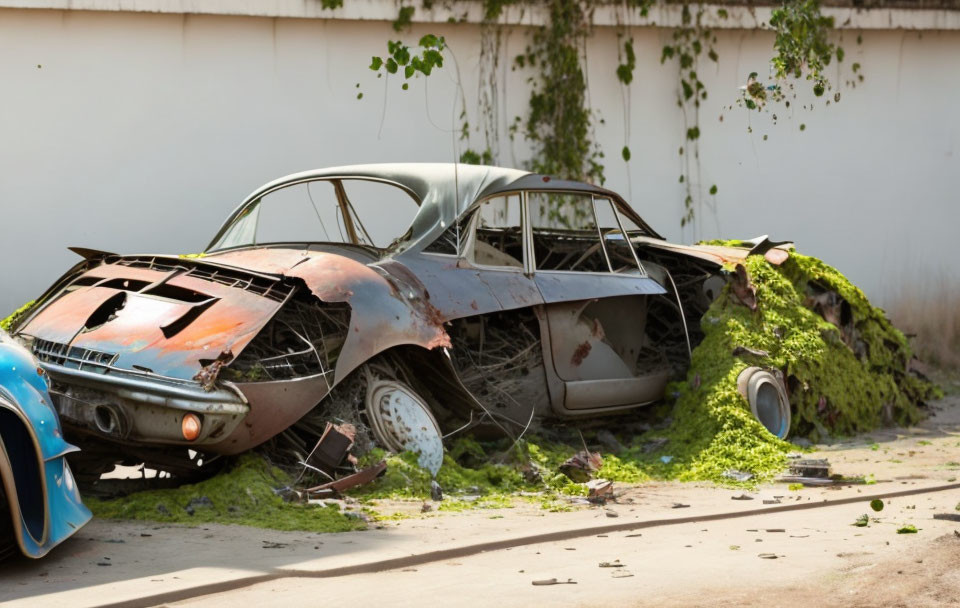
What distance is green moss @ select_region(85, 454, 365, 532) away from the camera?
6.62 metres

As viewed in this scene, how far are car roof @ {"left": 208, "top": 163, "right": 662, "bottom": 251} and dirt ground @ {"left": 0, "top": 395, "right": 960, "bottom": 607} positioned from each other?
2114 millimetres

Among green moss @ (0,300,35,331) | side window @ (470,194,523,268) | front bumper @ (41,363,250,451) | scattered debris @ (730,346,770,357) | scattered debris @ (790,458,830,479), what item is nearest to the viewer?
front bumper @ (41,363,250,451)

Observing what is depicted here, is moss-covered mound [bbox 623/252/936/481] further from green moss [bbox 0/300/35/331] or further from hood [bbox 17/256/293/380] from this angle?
green moss [bbox 0/300/35/331]

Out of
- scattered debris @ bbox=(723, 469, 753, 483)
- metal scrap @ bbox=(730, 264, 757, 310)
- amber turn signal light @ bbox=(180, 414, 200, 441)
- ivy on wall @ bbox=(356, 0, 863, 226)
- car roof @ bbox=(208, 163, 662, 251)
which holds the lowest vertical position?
scattered debris @ bbox=(723, 469, 753, 483)

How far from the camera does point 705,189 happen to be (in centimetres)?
1446

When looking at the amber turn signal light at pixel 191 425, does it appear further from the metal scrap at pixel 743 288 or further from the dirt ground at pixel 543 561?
the metal scrap at pixel 743 288

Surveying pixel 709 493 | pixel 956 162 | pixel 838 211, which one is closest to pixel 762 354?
pixel 709 493

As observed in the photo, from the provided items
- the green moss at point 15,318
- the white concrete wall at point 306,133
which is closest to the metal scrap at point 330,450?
the green moss at point 15,318

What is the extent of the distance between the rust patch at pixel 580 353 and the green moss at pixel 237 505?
245 centimetres

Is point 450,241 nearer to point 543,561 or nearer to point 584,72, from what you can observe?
point 543,561

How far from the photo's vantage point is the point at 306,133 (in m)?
12.2

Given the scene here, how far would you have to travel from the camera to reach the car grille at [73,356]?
22.4 feet

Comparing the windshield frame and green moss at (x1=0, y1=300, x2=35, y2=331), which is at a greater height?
the windshield frame

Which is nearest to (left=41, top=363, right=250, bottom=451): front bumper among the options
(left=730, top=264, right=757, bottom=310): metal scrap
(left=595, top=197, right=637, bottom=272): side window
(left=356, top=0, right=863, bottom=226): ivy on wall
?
(left=595, top=197, right=637, bottom=272): side window
